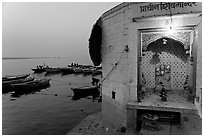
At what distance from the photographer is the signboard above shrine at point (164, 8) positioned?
30.2 ft

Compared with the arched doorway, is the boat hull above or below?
below

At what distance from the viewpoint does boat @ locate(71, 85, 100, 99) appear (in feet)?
104

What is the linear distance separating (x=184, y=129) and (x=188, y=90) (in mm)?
4676

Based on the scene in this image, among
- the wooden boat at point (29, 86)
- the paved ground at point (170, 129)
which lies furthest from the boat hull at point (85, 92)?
the paved ground at point (170, 129)

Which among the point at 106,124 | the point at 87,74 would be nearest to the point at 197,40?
the point at 106,124

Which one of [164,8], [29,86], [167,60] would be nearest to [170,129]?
[167,60]

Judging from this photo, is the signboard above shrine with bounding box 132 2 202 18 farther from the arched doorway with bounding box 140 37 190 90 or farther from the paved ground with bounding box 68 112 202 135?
the paved ground with bounding box 68 112 202 135

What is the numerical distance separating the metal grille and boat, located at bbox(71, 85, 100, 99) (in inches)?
821

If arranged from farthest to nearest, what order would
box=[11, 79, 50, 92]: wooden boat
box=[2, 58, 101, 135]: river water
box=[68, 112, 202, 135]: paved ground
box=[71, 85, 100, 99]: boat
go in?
box=[11, 79, 50, 92]: wooden boat → box=[71, 85, 100, 99]: boat → box=[2, 58, 101, 135]: river water → box=[68, 112, 202, 135]: paved ground

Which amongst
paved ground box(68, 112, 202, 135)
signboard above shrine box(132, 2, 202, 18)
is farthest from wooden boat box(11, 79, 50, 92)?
signboard above shrine box(132, 2, 202, 18)

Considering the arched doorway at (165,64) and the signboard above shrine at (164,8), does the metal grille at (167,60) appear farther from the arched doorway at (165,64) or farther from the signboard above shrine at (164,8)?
the signboard above shrine at (164,8)

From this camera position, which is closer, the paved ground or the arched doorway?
the paved ground

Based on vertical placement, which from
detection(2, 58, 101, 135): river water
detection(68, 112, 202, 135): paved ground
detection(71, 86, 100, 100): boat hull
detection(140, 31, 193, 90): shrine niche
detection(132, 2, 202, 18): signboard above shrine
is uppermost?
detection(132, 2, 202, 18): signboard above shrine

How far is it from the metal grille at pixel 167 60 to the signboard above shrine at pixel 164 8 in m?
2.71
